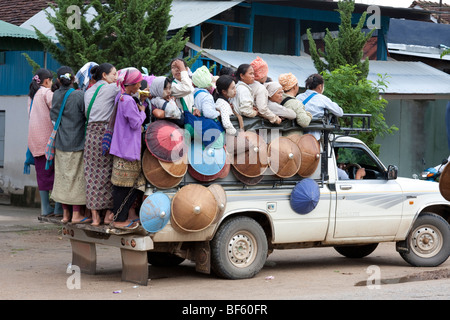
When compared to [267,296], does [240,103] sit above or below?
above

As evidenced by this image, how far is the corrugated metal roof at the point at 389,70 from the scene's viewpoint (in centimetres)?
1733

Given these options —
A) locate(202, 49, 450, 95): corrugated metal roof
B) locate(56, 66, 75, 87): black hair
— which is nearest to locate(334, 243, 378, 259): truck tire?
locate(56, 66, 75, 87): black hair

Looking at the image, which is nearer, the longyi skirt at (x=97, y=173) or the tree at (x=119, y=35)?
the longyi skirt at (x=97, y=173)

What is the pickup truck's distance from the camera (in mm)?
9156

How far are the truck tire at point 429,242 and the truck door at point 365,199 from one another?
447mm

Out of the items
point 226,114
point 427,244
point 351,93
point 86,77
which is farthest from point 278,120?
point 351,93

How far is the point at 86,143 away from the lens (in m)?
9.33

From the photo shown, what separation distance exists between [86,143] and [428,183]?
4666 millimetres

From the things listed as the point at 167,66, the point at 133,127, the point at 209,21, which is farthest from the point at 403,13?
the point at 133,127

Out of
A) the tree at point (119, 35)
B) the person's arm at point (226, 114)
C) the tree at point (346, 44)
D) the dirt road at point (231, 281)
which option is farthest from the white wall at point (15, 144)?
the person's arm at point (226, 114)

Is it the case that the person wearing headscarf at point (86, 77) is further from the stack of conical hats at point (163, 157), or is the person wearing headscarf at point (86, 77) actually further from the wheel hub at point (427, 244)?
the wheel hub at point (427, 244)

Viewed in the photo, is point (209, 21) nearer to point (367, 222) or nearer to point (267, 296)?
point (367, 222)

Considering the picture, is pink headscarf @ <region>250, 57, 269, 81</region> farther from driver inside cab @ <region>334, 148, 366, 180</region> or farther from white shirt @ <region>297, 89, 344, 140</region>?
driver inside cab @ <region>334, 148, 366, 180</region>

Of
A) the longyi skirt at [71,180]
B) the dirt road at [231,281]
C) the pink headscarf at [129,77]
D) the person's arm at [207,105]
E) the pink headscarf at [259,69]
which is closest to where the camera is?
the dirt road at [231,281]
